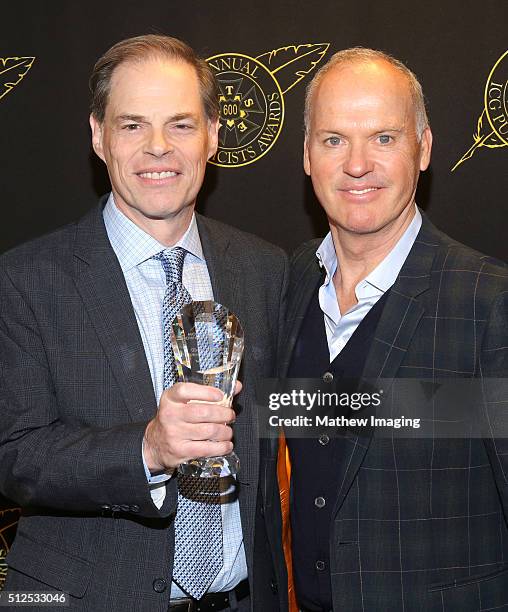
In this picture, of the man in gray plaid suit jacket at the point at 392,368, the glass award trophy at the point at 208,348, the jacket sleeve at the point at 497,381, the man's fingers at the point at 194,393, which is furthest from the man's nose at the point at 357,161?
the man's fingers at the point at 194,393

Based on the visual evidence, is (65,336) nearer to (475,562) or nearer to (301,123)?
(475,562)

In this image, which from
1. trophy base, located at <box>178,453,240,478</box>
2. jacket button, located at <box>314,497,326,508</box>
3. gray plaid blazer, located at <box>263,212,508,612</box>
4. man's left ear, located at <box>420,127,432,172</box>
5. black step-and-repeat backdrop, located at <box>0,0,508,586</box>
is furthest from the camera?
black step-and-repeat backdrop, located at <box>0,0,508,586</box>

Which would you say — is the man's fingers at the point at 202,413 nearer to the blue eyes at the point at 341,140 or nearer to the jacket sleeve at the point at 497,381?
the jacket sleeve at the point at 497,381

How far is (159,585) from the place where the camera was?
6.82 feet

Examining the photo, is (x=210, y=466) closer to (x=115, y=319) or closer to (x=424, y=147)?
(x=115, y=319)

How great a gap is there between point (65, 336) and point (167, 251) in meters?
0.37

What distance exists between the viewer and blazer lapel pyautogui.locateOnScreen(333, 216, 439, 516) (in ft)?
7.04

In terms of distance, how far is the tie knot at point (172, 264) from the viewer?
227 centimetres

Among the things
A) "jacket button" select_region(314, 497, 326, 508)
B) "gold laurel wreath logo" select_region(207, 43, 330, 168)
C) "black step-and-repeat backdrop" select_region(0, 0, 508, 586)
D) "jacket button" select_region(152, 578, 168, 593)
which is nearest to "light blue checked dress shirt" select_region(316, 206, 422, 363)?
"jacket button" select_region(314, 497, 326, 508)

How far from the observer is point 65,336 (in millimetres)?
2146

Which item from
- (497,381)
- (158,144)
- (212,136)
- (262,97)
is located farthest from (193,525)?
(262,97)

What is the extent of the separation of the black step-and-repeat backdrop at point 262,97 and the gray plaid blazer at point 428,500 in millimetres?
1160

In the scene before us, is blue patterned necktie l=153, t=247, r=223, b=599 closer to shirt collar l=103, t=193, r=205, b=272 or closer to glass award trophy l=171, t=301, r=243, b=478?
shirt collar l=103, t=193, r=205, b=272

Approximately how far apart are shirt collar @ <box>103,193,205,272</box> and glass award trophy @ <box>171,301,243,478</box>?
490 millimetres
